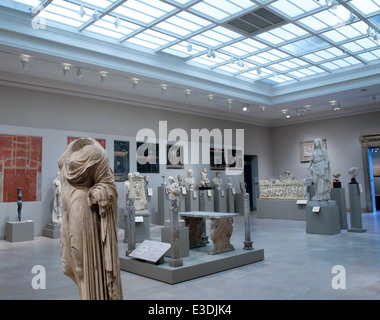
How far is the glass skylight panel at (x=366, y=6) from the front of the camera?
365 inches

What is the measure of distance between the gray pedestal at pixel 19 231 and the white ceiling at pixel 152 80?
15.7ft

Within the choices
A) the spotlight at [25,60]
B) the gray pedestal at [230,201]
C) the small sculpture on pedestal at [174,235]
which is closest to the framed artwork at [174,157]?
the gray pedestal at [230,201]

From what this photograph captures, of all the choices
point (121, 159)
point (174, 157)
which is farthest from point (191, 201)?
point (121, 159)

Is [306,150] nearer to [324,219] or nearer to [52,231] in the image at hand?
[324,219]

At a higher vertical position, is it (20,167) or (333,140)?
(333,140)

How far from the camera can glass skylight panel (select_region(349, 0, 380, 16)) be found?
9266 millimetres

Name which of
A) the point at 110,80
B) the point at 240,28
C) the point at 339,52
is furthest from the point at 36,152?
the point at 339,52

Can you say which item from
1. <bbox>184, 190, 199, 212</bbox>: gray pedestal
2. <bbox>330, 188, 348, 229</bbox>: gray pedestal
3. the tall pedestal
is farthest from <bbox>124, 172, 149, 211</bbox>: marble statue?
the tall pedestal

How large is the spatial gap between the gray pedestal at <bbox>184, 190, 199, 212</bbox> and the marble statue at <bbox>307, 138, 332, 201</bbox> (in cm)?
554

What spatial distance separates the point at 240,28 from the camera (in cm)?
1048

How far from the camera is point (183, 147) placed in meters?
16.6

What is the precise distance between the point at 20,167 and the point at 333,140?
1546 centimetres

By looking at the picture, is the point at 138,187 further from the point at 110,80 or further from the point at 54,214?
the point at 110,80

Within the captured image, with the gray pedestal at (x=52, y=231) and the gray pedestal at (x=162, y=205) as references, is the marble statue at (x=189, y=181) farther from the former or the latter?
the gray pedestal at (x=52, y=231)
